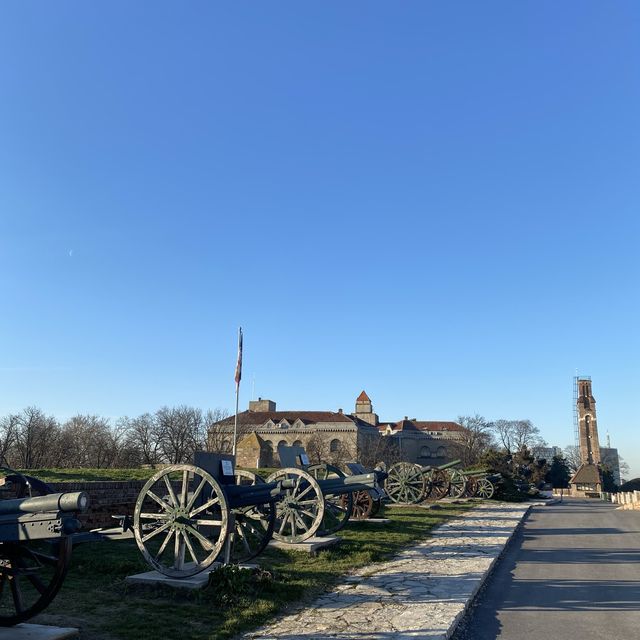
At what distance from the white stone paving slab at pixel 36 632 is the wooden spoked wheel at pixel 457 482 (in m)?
25.9

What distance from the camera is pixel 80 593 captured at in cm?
787

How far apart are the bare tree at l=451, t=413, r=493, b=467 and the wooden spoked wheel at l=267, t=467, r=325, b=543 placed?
61.5 m

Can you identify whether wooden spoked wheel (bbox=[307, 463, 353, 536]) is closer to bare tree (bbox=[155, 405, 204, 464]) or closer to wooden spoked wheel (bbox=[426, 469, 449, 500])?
wooden spoked wheel (bbox=[426, 469, 449, 500])

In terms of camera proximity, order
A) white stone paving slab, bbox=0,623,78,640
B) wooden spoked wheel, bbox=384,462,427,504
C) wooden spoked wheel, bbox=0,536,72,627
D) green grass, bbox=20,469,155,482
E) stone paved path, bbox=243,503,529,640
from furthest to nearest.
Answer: wooden spoked wheel, bbox=384,462,427,504 < green grass, bbox=20,469,155,482 < stone paved path, bbox=243,503,529,640 < white stone paving slab, bbox=0,623,78,640 < wooden spoked wheel, bbox=0,536,72,627

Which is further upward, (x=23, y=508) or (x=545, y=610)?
(x=23, y=508)

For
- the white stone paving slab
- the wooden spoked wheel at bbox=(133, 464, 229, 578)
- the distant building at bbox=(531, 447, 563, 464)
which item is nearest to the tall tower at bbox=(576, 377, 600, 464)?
the distant building at bbox=(531, 447, 563, 464)

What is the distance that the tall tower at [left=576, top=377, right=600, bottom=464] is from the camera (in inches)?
2997

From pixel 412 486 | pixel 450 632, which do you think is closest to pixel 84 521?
pixel 450 632

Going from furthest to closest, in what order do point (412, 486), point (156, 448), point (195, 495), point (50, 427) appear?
1. point (156, 448)
2. point (50, 427)
3. point (412, 486)
4. point (195, 495)

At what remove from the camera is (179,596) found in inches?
302

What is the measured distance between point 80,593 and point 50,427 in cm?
5255

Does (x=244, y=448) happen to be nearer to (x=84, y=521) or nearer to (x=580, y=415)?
(x=580, y=415)

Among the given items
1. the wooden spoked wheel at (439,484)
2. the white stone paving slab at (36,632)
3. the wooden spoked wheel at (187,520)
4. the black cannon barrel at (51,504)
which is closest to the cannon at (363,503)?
the wooden spoked wheel at (187,520)

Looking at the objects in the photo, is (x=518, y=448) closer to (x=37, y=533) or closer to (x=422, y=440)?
(x=422, y=440)
